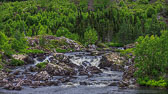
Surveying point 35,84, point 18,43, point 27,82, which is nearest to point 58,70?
point 27,82

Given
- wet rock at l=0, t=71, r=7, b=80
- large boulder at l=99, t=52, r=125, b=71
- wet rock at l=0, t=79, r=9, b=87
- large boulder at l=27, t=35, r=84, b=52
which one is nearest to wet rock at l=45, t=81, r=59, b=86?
wet rock at l=0, t=79, r=9, b=87

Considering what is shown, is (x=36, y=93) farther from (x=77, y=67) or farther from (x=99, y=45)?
(x=99, y=45)

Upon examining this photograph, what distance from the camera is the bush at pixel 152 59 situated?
2655 inches

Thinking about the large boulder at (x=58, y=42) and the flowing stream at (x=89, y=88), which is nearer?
the flowing stream at (x=89, y=88)

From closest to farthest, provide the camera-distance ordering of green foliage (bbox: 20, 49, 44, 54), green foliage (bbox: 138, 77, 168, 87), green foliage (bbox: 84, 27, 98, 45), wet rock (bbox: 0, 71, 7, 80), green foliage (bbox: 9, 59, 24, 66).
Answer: green foliage (bbox: 138, 77, 168, 87) < wet rock (bbox: 0, 71, 7, 80) < green foliage (bbox: 9, 59, 24, 66) < green foliage (bbox: 20, 49, 44, 54) < green foliage (bbox: 84, 27, 98, 45)

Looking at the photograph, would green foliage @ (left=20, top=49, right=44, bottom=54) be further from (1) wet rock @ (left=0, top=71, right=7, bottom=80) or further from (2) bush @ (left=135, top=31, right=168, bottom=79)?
(2) bush @ (left=135, top=31, right=168, bottom=79)

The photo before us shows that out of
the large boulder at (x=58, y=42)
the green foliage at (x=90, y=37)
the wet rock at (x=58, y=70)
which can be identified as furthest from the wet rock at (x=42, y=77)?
the green foliage at (x=90, y=37)

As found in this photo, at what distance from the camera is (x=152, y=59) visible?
6806cm

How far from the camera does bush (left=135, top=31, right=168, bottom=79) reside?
221ft

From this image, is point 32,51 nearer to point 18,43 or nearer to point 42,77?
point 18,43

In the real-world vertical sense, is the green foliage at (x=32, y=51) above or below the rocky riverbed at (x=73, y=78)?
below

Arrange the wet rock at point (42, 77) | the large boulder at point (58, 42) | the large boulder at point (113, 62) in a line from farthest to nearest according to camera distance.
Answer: the large boulder at point (58, 42) → the large boulder at point (113, 62) → the wet rock at point (42, 77)

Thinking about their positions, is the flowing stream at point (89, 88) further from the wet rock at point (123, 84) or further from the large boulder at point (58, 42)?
the large boulder at point (58, 42)

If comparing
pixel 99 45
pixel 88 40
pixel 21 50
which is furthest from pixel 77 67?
pixel 88 40
